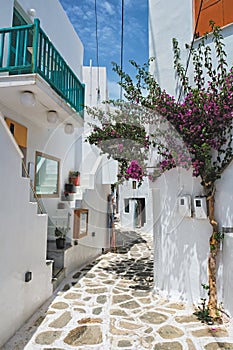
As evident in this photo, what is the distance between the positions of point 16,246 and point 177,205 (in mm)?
3468

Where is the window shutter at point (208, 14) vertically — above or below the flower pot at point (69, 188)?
above

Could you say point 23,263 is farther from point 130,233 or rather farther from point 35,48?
point 130,233

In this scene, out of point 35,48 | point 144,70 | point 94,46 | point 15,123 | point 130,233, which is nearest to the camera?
point 35,48

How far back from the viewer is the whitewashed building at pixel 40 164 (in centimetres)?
423

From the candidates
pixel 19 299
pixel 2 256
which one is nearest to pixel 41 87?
pixel 2 256

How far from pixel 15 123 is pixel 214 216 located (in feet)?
18.4

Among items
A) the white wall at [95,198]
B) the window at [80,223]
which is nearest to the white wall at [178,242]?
the window at [80,223]

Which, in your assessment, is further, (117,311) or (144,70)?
(144,70)

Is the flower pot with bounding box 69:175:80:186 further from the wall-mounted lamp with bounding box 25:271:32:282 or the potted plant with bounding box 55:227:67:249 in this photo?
the wall-mounted lamp with bounding box 25:271:32:282

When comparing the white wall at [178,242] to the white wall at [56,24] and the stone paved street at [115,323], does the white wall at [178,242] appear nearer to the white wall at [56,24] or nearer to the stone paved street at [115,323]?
the stone paved street at [115,323]

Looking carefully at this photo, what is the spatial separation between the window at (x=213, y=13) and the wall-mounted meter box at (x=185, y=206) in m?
3.77

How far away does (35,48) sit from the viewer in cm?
541

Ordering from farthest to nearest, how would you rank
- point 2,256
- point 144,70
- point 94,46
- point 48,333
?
point 94,46 → point 144,70 → point 48,333 → point 2,256

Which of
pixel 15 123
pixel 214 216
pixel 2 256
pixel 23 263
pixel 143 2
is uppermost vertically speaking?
pixel 143 2
